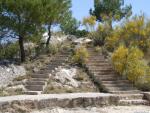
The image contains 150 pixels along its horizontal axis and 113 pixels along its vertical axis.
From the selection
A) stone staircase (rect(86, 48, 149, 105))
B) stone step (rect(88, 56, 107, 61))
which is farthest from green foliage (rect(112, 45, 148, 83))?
stone step (rect(88, 56, 107, 61))

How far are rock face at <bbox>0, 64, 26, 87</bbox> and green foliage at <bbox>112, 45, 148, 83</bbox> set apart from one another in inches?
183

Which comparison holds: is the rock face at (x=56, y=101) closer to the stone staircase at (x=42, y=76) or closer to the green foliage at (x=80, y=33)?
the stone staircase at (x=42, y=76)

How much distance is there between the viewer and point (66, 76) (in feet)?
69.2

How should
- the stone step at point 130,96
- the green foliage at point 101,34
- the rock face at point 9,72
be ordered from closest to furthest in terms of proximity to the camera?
1. the stone step at point 130,96
2. the rock face at point 9,72
3. the green foliage at point 101,34

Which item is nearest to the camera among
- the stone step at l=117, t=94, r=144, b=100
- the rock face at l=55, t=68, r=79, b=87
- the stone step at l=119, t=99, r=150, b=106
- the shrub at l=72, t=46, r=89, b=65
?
the stone step at l=119, t=99, r=150, b=106

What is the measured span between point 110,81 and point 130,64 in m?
1.50

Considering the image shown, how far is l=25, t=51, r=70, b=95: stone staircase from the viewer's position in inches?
767

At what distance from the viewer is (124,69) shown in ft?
70.7

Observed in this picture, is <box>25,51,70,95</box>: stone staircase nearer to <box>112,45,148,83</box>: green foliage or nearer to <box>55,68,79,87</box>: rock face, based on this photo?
<box>55,68,79,87</box>: rock face

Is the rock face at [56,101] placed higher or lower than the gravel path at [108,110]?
higher

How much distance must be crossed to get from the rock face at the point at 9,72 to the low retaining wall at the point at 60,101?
3.96 metres

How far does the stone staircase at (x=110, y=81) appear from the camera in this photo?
1858cm

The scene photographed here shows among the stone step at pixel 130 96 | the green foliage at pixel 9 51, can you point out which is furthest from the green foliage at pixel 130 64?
the green foliage at pixel 9 51

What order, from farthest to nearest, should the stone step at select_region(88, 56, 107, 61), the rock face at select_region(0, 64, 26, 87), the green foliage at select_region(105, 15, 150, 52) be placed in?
the green foliage at select_region(105, 15, 150, 52) → the stone step at select_region(88, 56, 107, 61) → the rock face at select_region(0, 64, 26, 87)
